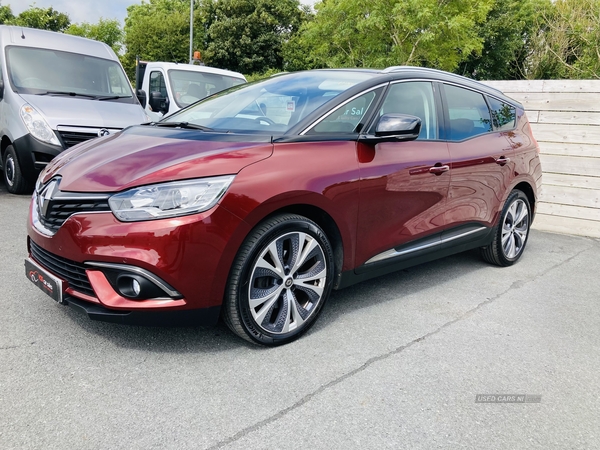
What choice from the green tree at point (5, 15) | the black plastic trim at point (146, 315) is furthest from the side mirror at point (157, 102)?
the green tree at point (5, 15)

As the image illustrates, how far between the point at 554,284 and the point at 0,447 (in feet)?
14.1

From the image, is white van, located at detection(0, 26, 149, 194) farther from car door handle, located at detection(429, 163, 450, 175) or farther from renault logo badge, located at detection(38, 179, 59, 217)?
car door handle, located at detection(429, 163, 450, 175)

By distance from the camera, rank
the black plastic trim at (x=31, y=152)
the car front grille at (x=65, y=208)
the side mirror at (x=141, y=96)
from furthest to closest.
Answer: the side mirror at (x=141, y=96) → the black plastic trim at (x=31, y=152) → the car front grille at (x=65, y=208)

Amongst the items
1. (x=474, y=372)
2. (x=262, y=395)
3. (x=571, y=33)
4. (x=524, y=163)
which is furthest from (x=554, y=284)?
(x=571, y=33)

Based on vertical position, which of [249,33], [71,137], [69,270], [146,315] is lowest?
[146,315]

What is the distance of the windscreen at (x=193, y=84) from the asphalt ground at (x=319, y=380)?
254 inches

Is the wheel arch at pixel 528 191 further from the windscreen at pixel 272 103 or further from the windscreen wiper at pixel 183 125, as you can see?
the windscreen wiper at pixel 183 125

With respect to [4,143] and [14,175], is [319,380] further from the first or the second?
[4,143]

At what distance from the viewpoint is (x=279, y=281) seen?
297 cm

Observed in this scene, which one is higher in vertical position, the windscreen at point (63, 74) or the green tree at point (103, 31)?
the green tree at point (103, 31)

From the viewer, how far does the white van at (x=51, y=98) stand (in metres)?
6.40

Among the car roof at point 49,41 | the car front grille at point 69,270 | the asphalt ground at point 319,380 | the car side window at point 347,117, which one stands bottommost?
the asphalt ground at point 319,380

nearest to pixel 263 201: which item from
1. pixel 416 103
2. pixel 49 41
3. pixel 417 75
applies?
pixel 416 103

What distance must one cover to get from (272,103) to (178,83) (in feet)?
22.6
